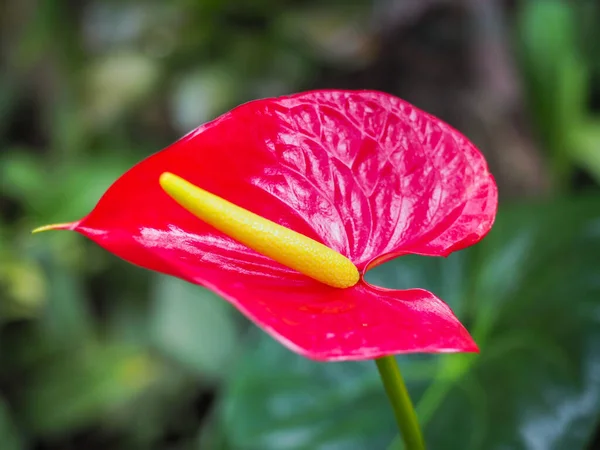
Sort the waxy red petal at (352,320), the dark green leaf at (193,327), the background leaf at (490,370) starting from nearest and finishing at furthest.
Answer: the waxy red petal at (352,320), the background leaf at (490,370), the dark green leaf at (193,327)

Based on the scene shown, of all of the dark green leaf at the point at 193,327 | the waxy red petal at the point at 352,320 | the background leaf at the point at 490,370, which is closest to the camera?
the waxy red petal at the point at 352,320

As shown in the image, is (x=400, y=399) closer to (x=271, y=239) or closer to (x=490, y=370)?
(x=271, y=239)

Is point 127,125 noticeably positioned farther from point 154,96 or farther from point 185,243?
point 185,243

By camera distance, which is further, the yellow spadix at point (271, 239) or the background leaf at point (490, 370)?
the background leaf at point (490, 370)

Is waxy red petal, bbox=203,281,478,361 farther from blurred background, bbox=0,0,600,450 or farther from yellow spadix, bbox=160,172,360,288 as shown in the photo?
blurred background, bbox=0,0,600,450

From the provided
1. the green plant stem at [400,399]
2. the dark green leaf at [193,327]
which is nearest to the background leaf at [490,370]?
the green plant stem at [400,399]

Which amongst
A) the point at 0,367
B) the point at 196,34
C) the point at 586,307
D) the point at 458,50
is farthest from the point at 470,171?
the point at 196,34

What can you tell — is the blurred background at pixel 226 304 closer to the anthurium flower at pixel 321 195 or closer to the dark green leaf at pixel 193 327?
the dark green leaf at pixel 193 327

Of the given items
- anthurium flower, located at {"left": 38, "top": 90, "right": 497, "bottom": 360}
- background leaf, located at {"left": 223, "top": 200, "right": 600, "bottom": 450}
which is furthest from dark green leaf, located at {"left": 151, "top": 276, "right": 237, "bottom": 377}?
anthurium flower, located at {"left": 38, "top": 90, "right": 497, "bottom": 360}
